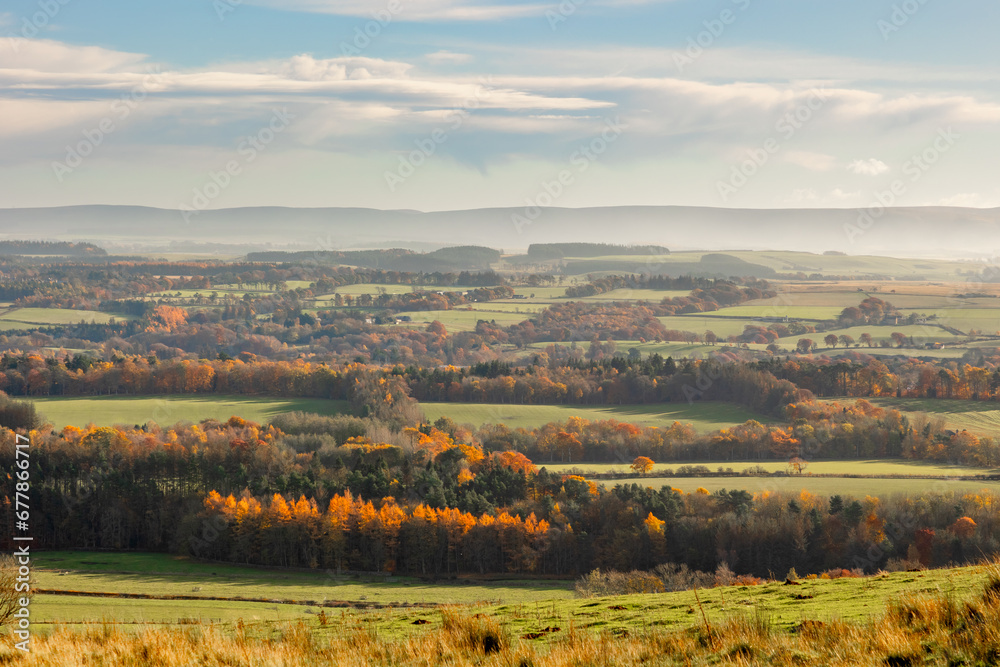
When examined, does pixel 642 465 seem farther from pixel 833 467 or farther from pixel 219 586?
pixel 219 586

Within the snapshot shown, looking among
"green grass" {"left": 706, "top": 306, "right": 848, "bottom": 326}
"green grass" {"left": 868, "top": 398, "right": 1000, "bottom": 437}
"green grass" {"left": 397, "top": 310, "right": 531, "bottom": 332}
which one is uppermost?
"green grass" {"left": 706, "top": 306, "right": 848, "bottom": 326}

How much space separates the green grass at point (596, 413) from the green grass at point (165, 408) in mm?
12602

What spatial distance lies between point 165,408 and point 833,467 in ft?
206

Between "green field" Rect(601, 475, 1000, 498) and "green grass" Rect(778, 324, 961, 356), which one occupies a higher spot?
"green grass" Rect(778, 324, 961, 356)

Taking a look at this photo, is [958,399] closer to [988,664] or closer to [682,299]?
[988,664]

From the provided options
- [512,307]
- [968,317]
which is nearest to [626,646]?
[968,317]

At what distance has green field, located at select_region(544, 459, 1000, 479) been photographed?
61875 millimetres

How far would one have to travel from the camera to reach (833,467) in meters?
64.2

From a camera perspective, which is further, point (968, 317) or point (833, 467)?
point (968, 317)

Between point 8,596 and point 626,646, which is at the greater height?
point 626,646

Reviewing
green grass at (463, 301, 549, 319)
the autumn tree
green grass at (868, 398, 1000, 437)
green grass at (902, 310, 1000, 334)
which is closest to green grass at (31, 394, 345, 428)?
the autumn tree

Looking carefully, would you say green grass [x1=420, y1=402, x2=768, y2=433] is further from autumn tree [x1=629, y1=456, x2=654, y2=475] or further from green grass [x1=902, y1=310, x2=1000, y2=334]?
green grass [x1=902, y1=310, x2=1000, y2=334]

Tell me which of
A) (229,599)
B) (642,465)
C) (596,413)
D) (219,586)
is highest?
(596,413)

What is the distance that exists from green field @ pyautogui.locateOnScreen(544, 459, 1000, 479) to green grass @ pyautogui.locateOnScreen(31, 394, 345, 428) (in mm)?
31113
